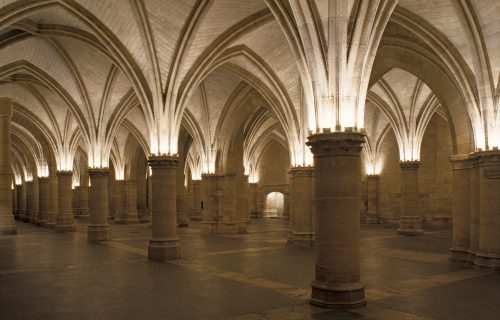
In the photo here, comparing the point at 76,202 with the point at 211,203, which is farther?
the point at 76,202

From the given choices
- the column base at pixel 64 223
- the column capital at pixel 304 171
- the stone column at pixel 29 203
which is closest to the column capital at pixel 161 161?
the column capital at pixel 304 171

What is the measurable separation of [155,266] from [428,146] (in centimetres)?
2067

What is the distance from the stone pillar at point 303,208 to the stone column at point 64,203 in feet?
47.6

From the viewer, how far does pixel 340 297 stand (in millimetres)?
8625

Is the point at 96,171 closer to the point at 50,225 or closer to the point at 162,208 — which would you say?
the point at 162,208

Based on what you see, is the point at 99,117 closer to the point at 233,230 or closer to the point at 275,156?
the point at 233,230

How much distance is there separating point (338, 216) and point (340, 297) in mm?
1469

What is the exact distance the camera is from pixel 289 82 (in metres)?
19.4

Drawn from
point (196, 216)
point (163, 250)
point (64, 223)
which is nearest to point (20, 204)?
point (196, 216)

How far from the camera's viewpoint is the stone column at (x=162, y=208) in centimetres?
1517

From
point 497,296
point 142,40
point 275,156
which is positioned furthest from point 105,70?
point 275,156

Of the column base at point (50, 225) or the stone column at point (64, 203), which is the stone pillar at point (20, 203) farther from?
the stone column at point (64, 203)

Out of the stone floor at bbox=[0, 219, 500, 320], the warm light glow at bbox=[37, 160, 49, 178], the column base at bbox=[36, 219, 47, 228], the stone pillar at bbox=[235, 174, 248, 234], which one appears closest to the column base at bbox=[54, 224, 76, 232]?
the column base at bbox=[36, 219, 47, 228]

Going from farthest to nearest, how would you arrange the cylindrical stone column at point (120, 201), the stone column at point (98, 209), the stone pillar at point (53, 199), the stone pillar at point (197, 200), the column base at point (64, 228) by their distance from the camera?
the cylindrical stone column at point (120, 201)
the stone pillar at point (197, 200)
the stone pillar at point (53, 199)
the column base at point (64, 228)
the stone column at point (98, 209)
